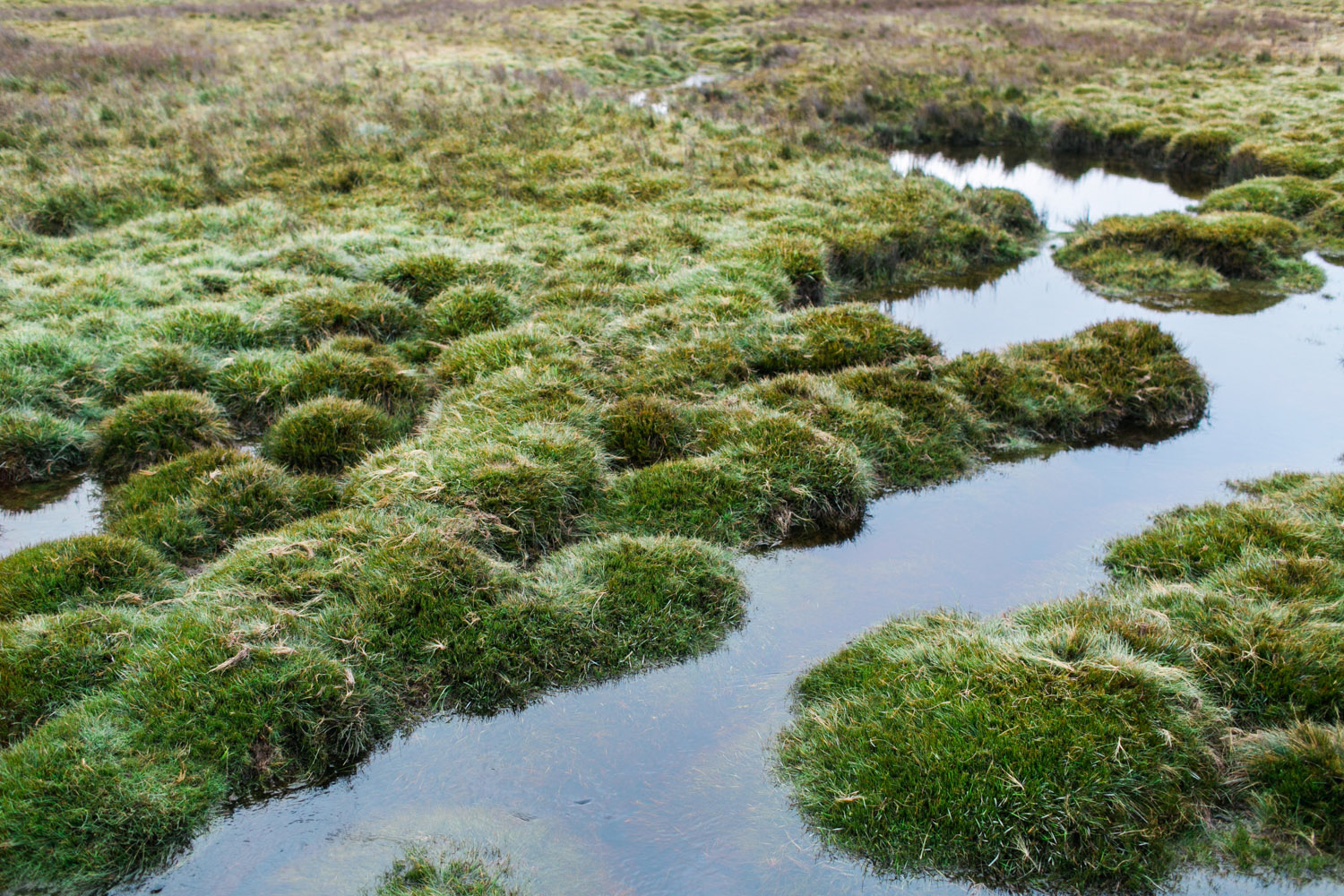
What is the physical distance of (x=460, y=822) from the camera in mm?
4793

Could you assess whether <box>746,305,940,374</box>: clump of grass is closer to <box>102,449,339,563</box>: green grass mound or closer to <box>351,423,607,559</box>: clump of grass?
<box>351,423,607,559</box>: clump of grass

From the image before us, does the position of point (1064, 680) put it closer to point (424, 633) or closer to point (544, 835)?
point (544, 835)

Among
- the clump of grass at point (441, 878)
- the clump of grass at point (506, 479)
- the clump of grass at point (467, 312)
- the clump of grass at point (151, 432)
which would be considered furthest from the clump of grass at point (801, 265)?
the clump of grass at point (441, 878)

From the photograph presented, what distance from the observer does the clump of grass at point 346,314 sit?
10.3m

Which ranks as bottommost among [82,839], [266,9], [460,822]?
[460,822]

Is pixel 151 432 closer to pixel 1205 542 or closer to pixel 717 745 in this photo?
pixel 717 745

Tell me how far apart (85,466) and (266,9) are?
33808mm

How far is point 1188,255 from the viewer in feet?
45.5

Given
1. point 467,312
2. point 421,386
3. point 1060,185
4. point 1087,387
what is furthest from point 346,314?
point 1060,185

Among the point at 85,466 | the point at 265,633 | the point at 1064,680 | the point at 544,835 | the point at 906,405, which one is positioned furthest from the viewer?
the point at 906,405

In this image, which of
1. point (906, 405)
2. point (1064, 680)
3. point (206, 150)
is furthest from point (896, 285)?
point (206, 150)

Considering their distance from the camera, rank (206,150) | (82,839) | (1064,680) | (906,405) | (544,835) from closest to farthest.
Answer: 1. (82,839)
2. (544,835)
3. (1064,680)
4. (906,405)
5. (206,150)

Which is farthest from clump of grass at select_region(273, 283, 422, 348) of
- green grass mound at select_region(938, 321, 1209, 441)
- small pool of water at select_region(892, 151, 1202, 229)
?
small pool of water at select_region(892, 151, 1202, 229)

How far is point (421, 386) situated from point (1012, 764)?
23.8 ft
